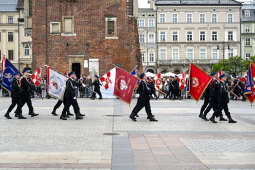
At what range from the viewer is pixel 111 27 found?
125 feet

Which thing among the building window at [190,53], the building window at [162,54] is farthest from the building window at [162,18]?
the building window at [190,53]

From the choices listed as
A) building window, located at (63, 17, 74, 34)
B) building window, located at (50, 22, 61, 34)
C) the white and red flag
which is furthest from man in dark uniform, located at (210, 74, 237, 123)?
building window, located at (50, 22, 61, 34)

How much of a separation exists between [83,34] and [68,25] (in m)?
1.59

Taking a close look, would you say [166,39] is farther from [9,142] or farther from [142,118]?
[9,142]

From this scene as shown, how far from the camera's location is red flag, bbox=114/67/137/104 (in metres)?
16.5

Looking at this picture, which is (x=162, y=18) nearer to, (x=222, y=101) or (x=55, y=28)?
(x=55, y=28)

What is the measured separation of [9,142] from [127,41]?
28683mm

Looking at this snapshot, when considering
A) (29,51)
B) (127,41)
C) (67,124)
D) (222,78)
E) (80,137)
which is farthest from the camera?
(29,51)

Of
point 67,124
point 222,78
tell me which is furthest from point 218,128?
point 67,124

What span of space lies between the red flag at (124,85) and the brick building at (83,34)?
852 inches

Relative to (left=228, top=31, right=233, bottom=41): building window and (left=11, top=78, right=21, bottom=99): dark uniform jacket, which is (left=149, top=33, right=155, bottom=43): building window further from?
(left=11, top=78, right=21, bottom=99): dark uniform jacket

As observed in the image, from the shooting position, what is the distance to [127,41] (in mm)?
38094

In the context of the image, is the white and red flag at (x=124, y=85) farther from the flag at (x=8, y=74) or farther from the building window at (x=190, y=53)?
the building window at (x=190, y=53)

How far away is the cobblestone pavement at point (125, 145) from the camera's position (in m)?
7.72
